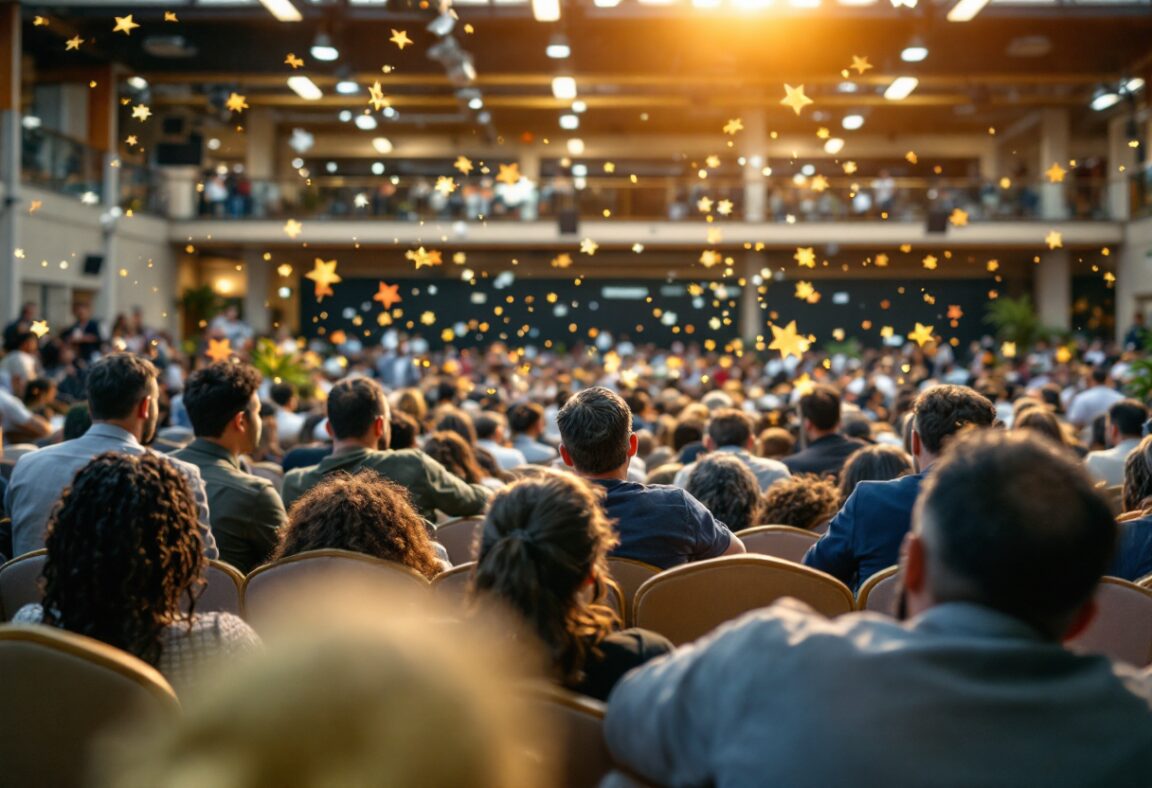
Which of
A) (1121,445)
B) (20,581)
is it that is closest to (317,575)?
(20,581)

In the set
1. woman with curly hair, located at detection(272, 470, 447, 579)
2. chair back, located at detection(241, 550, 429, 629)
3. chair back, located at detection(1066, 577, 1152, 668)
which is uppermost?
woman with curly hair, located at detection(272, 470, 447, 579)

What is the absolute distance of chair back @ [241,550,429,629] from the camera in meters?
2.58

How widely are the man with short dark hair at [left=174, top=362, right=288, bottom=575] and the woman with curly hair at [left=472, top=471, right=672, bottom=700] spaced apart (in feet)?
5.97

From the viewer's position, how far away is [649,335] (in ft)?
83.2

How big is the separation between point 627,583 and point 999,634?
1.66 m

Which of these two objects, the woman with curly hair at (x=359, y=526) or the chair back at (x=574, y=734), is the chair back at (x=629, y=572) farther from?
the chair back at (x=574, y=734)

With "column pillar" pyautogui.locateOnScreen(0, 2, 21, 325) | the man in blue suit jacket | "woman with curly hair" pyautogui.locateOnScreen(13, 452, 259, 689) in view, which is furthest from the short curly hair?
"column pillar" pyautogui.locateOnScreen(0, 2, 21, 325)

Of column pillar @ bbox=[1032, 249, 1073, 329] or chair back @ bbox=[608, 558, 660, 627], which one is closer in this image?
chair back @ bbox=[608, 558, 660, 627]

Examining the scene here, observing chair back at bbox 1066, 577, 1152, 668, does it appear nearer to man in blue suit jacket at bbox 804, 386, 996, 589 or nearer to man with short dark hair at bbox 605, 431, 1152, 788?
man in blue suit jacket at bbox 804, 386, 996, 589

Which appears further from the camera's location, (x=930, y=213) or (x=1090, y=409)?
(x=930, y=213)

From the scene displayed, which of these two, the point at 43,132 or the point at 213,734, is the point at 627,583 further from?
the point at 43,132

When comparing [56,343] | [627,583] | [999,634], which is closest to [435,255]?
[56,343]

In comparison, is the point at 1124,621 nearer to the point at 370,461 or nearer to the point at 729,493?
the point at 729,493

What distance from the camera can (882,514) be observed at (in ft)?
10.1
